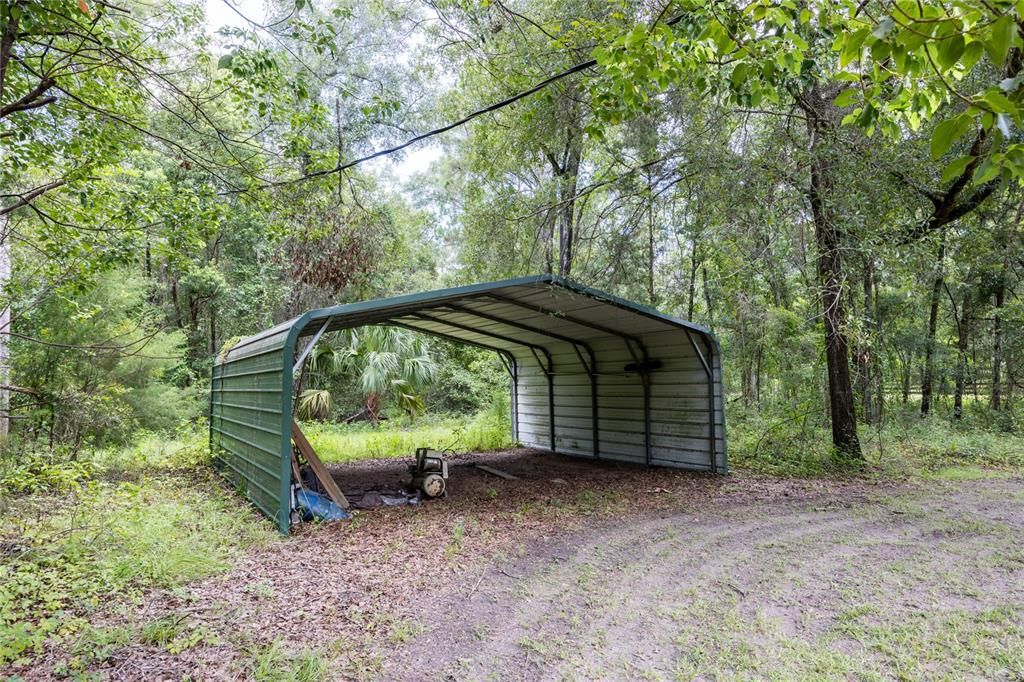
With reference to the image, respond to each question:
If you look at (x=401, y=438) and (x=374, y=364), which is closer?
(x=401, y=438)

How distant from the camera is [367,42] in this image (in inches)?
421

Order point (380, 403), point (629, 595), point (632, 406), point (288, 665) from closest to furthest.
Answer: point (288, 665) → point (629, 595) → point (632, 406) → point (380, 403)

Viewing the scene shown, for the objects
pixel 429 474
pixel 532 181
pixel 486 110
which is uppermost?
pixel 532 181

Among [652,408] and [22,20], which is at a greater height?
[22,20]

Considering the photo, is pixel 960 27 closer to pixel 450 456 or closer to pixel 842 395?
pixel 842 395

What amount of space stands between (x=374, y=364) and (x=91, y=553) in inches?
308

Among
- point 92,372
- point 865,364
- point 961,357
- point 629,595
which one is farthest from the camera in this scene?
point 961,357

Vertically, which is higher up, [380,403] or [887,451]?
[380,403]

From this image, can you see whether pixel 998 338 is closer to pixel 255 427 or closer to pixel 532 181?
pixel 532 181

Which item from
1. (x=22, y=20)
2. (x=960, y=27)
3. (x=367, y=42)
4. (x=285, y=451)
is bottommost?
(x=285, y=451)

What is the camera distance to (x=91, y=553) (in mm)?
3727

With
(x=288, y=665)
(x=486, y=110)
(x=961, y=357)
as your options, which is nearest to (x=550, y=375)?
(x=486, y=110)

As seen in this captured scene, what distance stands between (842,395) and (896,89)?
22.8ft

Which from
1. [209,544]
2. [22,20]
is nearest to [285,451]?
[209,544]
